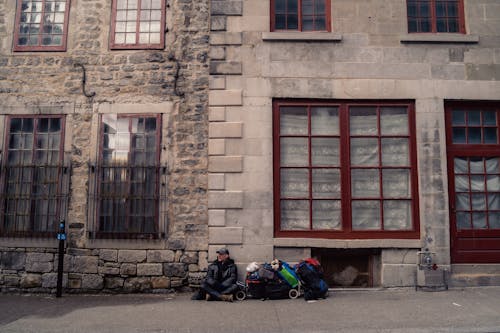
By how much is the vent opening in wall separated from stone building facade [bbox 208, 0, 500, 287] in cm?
2

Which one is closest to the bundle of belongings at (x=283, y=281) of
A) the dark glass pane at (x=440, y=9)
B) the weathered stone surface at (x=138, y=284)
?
the weathered stone surface at (x=138, y=284)

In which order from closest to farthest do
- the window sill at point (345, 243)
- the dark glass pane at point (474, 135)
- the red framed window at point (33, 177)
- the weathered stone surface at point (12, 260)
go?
the window sill at point (345, 243) < the weathered stone surface at point (12, 260) < the red framed window at point (33, 177) < the dark glass pane at point (474, 135)

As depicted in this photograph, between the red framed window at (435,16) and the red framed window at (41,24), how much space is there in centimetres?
704

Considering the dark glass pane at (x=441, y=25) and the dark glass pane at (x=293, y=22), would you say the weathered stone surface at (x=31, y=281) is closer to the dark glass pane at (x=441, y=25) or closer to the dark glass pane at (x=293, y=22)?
the dark glass pane at (x=293, y=22)

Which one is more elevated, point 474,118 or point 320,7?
point 320,7

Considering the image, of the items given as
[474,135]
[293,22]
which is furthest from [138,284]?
[474,135]

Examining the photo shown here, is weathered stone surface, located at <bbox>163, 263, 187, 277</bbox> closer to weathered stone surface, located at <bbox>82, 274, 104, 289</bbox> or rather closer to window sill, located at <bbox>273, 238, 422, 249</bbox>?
weathered stone surface, located at <bbox>82, 274, 104, 289</bbox>

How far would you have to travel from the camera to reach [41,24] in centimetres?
852

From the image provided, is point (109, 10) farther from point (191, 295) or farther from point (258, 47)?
point (191, 295)

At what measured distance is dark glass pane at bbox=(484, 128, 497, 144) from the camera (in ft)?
26.9

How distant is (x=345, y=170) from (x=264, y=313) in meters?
3.21

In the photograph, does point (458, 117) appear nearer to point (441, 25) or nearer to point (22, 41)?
point (441, 25)

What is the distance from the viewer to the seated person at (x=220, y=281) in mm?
7071

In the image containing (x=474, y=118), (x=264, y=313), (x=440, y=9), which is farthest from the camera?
(x=440, y=9)
